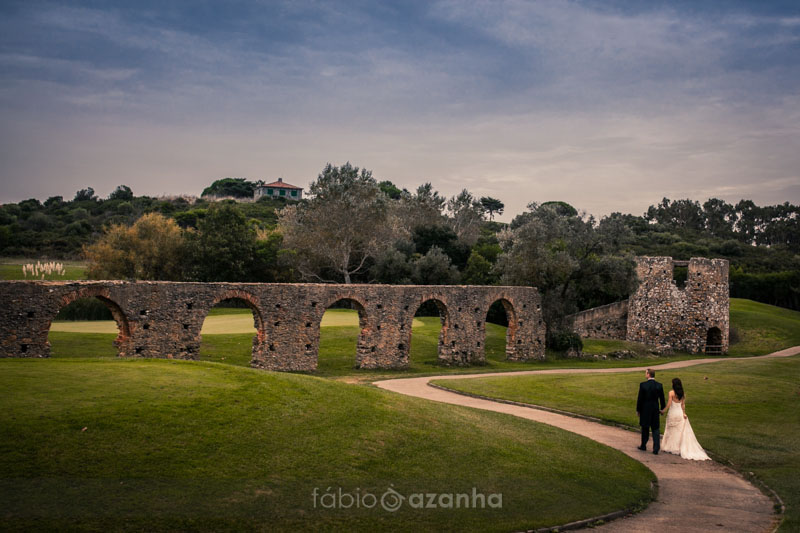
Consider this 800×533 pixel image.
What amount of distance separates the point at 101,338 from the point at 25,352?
24.4 feet

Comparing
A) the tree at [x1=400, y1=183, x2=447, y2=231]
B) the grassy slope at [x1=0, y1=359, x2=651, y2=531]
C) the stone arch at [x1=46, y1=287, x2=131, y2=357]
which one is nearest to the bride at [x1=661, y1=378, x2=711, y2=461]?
the grassy slope at [x1=0, y1=359, x2=651, y2=531]

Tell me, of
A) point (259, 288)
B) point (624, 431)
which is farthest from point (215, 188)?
point (624, 431)

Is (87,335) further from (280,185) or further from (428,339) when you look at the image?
(280,185)

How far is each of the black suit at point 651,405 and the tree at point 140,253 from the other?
1529 inches

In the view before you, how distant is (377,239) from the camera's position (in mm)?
57031

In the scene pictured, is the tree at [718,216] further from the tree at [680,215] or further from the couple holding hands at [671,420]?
the couple holding hands at [671,420]

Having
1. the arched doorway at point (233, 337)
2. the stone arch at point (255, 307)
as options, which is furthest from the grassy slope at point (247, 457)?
the arched doorway at point (233, 337)

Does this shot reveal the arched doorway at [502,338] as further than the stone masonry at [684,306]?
No

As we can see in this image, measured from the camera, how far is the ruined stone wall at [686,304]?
39750 mm

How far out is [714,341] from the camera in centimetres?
4044

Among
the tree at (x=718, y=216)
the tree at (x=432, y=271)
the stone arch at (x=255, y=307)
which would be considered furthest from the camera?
the tree at (x=718, y=216)

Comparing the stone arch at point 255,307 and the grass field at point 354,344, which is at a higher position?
the stone arch at point 255,307

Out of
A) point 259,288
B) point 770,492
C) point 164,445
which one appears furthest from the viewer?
point 259,288

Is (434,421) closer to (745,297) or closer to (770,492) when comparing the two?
(770,492)
